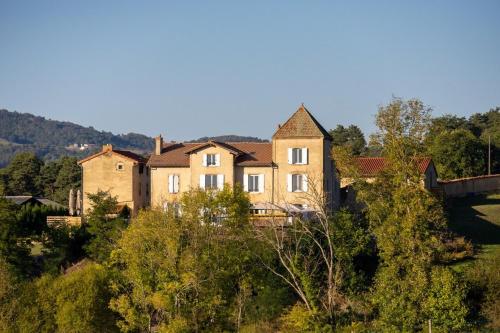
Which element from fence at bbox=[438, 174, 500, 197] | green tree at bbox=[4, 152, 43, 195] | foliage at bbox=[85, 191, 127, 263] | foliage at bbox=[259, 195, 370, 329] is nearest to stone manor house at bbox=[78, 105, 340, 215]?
foliage at bbox=[85, 191, 127, 263]

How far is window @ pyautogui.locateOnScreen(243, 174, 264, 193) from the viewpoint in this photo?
52250mm

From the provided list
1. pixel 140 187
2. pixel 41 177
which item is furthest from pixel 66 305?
pixel 41 177

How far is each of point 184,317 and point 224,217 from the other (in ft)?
21.2

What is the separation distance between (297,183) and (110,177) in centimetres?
1512

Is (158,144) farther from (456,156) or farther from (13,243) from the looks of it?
(456,156)

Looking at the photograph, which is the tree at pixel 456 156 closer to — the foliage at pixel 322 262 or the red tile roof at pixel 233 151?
the red tile roof at pixel 233 151

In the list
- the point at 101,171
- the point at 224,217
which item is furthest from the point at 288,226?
the point at 101,171

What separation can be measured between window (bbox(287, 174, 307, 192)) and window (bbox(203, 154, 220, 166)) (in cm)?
479

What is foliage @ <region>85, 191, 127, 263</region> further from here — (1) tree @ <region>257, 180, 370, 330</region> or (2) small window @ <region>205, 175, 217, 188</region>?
(1) tree @ <region>257, 180, 370, 330</region>

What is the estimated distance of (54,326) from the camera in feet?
127

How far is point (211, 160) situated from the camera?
52688 mm

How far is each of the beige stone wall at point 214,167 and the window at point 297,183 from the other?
12.2ft

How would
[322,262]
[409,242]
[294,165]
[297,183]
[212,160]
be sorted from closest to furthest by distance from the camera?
[409,242] < [322,262] < [297,183] < [294,165] < [212,160]

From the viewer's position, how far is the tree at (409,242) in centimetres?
3481
